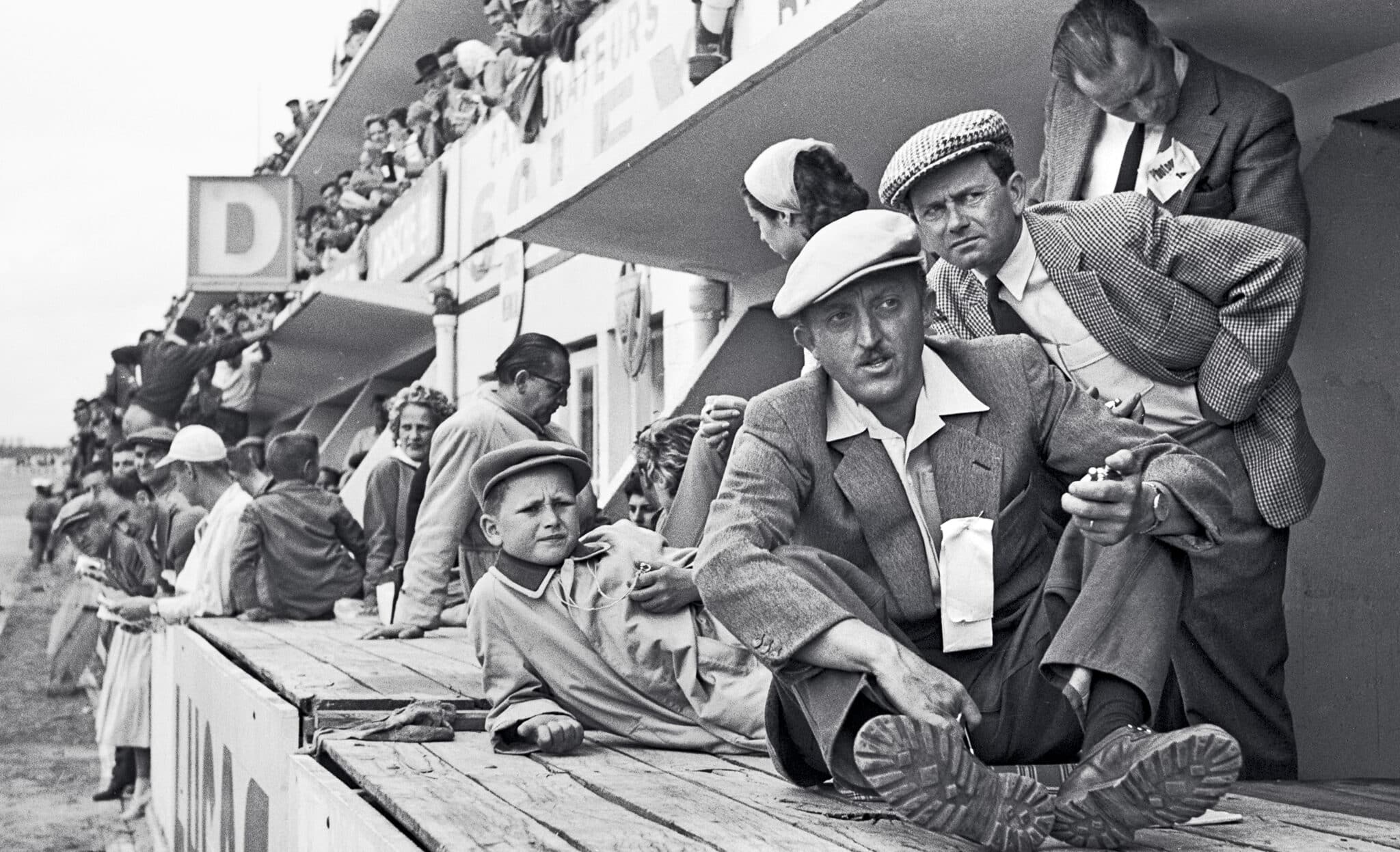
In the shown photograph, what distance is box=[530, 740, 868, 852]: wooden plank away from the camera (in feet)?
8.43

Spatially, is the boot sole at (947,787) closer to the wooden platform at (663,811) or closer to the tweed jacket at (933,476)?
the wooden platform at (663,811)

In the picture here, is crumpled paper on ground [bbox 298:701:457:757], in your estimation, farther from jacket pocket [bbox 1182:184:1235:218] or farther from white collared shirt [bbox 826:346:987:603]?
jacket pocket [bbox 1182:184:1235:218]

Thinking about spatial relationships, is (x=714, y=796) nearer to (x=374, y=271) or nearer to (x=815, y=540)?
(x=815, y=540)

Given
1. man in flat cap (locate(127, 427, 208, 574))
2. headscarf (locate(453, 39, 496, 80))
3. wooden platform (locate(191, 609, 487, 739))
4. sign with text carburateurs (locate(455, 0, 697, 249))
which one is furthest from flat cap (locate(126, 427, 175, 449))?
wooden platform (locate(191, 609, 487, 739))

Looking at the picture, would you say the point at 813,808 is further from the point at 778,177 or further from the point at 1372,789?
the point at 778,177

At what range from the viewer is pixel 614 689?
4.07 meters

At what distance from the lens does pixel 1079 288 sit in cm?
365

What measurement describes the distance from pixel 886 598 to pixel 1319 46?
98.2 inches

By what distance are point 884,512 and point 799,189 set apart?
5.07 ft

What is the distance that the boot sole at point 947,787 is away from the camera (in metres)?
2.31

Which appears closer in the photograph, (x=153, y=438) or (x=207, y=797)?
(x=207, y=797)

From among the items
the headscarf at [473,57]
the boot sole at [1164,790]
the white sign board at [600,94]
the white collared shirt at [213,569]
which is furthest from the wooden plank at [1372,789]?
the headscarf at [473,57]

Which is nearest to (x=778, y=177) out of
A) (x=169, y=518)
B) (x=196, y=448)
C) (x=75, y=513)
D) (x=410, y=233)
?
(x=196, y=448)

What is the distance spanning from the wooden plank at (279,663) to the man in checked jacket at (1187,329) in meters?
2.09
